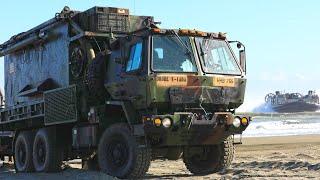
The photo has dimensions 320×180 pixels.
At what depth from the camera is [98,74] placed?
40.6 feet

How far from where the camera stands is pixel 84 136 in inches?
509

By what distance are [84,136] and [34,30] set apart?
3.67 meters

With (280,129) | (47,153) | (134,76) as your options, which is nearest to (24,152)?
(47,153)

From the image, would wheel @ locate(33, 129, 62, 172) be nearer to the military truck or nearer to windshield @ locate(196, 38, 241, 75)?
the military truck

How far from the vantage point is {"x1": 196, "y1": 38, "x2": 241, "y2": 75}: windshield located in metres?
11.6

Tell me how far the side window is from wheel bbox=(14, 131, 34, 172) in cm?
471

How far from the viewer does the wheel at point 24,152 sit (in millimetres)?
15094

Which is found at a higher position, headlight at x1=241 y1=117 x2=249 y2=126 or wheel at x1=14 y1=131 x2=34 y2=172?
headlight at x1=241 y1=117 x2=249 y2=126

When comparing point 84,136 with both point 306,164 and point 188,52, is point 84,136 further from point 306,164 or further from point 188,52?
point 306,164

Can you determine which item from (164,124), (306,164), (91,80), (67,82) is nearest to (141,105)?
(164,124)

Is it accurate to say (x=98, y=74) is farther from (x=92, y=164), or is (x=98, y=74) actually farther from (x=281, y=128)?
(x=281, y=128)

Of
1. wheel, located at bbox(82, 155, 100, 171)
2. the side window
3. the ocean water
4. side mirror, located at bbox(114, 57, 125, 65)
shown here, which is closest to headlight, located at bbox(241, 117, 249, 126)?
the side window

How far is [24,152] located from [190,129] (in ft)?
19.1

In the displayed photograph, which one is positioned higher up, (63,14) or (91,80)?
(63,14)
